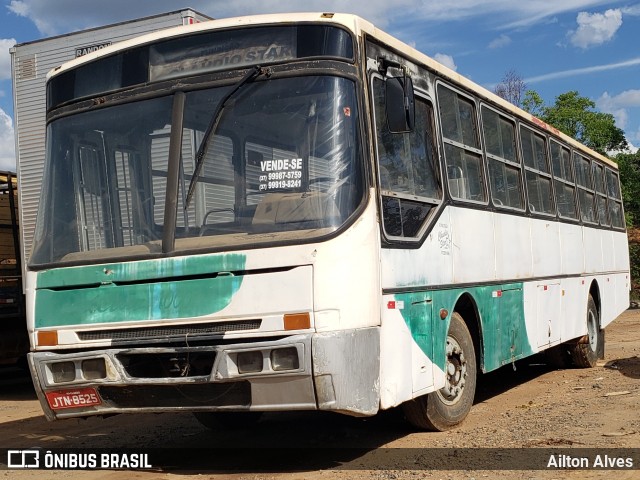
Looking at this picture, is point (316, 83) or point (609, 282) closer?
point (316, 83)

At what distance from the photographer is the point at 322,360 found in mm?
5520

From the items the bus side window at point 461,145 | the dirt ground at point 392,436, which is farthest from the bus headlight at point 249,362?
the bus side window at point 461,145

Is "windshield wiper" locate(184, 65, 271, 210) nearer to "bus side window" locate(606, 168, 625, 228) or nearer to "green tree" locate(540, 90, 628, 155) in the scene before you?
"bus side window" locate(606, 168, 625, 228)

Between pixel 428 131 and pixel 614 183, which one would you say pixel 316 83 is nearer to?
pixel 428 131

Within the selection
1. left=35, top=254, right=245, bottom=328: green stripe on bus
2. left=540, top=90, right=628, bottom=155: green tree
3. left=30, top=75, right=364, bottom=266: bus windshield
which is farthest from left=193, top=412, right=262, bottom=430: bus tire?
left=540, top=90, right=628, bottom=155: green tree

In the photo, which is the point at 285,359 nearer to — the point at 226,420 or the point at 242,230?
the point at 242,230

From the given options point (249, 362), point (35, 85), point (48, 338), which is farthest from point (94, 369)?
point (35, 85)

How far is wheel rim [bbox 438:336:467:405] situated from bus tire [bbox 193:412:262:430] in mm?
1991

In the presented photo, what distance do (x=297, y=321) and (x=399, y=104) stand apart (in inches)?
67.0

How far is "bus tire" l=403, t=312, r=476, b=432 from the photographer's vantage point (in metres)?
7.21

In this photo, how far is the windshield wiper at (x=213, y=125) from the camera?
237 inches

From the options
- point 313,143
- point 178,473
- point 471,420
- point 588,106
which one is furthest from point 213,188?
point 588,106

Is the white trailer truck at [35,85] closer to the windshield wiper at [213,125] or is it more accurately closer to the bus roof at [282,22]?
the bus roof at [282,22]

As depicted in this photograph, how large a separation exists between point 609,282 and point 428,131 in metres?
7.84
